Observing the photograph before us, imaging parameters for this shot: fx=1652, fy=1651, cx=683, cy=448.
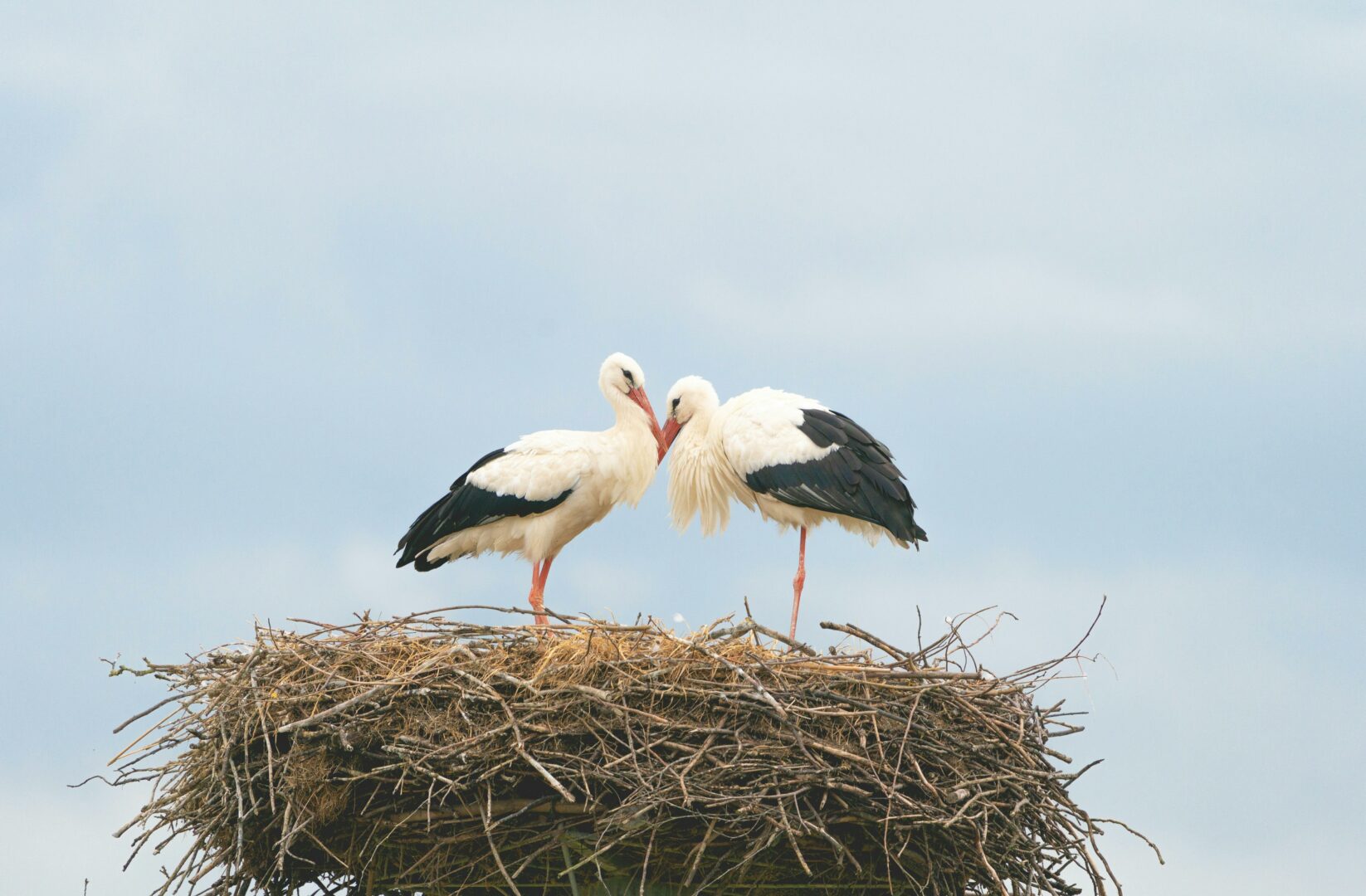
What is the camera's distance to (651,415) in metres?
8.95

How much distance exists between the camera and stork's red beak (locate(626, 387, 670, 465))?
351 inches

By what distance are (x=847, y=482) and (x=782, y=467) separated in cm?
36

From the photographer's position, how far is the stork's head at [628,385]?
8891mm

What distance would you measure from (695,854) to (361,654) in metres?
1.60

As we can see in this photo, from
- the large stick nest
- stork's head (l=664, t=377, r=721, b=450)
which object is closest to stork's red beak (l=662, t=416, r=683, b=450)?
stork's head (l=664, t=377, r=721, b=450)

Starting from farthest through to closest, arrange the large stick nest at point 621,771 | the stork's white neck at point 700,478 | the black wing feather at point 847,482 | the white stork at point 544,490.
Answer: the stork's white neck at point 700,478 < the white stork at point 544,490 < the black wing feather at point 847,482 < the large stick nest at point 621,771

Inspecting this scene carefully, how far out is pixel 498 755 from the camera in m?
5.88

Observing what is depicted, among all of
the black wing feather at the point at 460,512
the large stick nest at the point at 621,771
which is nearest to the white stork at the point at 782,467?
the black wing feather at the point at 460,512

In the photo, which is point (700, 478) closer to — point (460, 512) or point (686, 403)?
point (686, 403)

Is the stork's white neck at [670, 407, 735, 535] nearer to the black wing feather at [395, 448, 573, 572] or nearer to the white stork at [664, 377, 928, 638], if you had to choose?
the white stork at [664, 377, 928, 638]

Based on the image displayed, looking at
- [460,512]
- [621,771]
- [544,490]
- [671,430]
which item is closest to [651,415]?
[671,430]

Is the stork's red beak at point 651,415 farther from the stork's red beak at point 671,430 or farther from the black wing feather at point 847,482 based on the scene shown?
the black wing feather at point 847,482

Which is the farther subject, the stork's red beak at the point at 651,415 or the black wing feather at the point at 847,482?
the stork's red beak at the point at 651,415

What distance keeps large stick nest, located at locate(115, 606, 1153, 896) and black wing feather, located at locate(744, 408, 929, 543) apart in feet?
5.79
